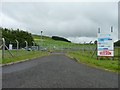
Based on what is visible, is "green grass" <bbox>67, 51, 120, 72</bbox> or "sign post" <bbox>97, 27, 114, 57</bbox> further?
"sign post" <bbox>97, 27, 114, 57</bbox>

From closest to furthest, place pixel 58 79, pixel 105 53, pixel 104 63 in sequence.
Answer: pixel 58 79 → pixel 104 63 → pixel 105 53

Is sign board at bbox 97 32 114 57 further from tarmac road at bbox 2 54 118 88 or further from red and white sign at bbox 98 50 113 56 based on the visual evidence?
tarmac road at bbox 2 54 118 88

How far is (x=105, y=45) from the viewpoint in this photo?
2950 cm

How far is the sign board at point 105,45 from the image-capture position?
29039 mm

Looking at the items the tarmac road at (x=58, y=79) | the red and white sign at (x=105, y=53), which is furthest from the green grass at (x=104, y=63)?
the tarmac road at (x=58, y=79)

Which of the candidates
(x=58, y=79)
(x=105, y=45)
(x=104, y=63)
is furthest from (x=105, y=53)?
(x=58, y=79)

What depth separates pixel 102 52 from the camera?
29297 mm

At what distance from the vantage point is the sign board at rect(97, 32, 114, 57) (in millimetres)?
29039

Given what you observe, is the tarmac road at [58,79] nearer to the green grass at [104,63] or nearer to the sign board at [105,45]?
the green grass at [104,63]

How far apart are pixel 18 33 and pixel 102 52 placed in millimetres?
77565

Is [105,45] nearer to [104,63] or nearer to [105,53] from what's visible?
[105,53]

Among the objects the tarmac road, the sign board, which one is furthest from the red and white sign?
the tarmac road

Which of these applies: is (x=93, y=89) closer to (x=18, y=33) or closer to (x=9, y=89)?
(x=9, y=89)

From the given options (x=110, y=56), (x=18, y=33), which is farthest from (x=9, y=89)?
(x=18, y=33)
